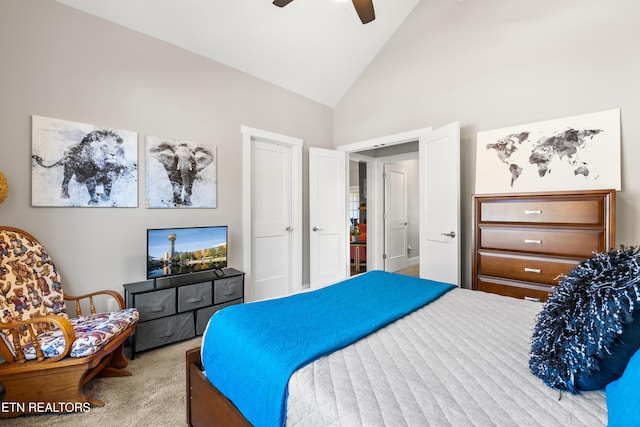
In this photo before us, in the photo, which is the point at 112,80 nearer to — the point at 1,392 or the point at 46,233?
the point at 46,233

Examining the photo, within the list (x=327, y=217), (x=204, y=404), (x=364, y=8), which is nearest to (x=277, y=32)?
(x=364, y=8)

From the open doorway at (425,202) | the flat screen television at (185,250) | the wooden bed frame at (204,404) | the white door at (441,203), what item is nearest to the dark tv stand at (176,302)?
the flat screen television at (185,250)

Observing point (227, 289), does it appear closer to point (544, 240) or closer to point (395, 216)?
point (544, 240)

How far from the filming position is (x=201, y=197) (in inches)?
122

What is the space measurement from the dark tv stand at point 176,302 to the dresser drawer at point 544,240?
2394 mm

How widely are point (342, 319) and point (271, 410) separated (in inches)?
20.8

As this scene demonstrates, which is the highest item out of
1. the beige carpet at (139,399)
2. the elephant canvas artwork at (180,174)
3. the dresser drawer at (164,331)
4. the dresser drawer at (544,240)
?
the elephant canvas artwork at (180,174)

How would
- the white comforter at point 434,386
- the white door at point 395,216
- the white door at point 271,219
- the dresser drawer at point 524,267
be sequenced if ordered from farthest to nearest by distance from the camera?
1. the white door at point 395,216
2. the white door at point 271,219
3. the dresser drawer at point 524,267
4. the white comforter at point 434,386

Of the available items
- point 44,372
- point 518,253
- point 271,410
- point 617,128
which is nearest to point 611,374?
point 271,410

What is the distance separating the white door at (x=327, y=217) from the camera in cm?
405

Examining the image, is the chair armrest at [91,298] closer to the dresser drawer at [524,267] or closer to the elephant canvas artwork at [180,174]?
the elephant canvas artwork at [180,174]

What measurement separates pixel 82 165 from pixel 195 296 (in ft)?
4.83

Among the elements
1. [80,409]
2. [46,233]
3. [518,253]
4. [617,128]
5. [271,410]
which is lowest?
[80,409]

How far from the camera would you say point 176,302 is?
99.5 inches
